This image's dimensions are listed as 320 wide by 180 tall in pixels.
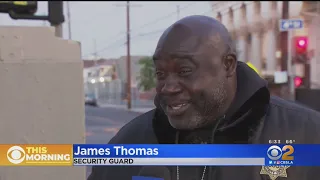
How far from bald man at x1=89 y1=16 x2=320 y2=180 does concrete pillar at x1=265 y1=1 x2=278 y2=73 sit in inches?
1393

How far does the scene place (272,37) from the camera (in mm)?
37562

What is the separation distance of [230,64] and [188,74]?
14cm

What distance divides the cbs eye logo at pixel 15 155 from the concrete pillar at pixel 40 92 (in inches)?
41.8

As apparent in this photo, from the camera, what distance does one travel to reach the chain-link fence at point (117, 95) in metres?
44.1

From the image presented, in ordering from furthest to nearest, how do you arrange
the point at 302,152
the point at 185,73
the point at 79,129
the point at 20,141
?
the point at 79,129
the point at 20,141
the point at 302,152
the point at 185,73

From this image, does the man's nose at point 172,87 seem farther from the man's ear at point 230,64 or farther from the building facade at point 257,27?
the building facade at point 257,27

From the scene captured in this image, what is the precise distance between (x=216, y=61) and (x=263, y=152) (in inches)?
13.9

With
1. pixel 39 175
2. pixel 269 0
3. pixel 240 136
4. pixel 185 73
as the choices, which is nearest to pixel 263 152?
pixel 240 136

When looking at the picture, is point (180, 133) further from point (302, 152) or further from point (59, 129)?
point (59, 129)

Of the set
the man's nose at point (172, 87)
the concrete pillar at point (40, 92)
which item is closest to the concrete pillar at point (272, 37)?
the concrete pillar at point (40, 92)

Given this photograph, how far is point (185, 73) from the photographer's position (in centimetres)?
116

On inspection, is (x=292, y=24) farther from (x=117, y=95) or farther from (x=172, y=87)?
(x=117, y=95)

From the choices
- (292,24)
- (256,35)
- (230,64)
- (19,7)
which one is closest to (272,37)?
(256,35)

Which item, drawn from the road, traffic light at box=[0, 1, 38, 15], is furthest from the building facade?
traffic light at box=[0, 1, 38, 15]
